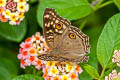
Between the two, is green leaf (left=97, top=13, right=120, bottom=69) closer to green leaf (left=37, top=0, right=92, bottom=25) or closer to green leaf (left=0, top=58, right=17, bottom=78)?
green leaf (left=37, top=0, right=92, bottom=25)

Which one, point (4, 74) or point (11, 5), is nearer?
point (11, 5)

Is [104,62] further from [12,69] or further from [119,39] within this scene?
[12,69]

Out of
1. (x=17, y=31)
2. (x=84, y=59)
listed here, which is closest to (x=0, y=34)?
(x=17, y=31)

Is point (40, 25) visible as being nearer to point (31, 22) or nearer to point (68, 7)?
point (68, 7)

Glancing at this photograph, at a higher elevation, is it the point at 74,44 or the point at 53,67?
the point at 74,44

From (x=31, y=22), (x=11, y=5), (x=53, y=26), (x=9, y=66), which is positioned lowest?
(x=9, y=66)

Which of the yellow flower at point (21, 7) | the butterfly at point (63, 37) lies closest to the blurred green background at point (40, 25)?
the yellow flower at point (21, 7)

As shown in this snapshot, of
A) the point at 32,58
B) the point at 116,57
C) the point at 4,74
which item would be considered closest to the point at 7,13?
the point at 32,58

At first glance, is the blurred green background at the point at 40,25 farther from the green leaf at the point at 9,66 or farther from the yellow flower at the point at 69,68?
the yellow flower at the point at 69,68
